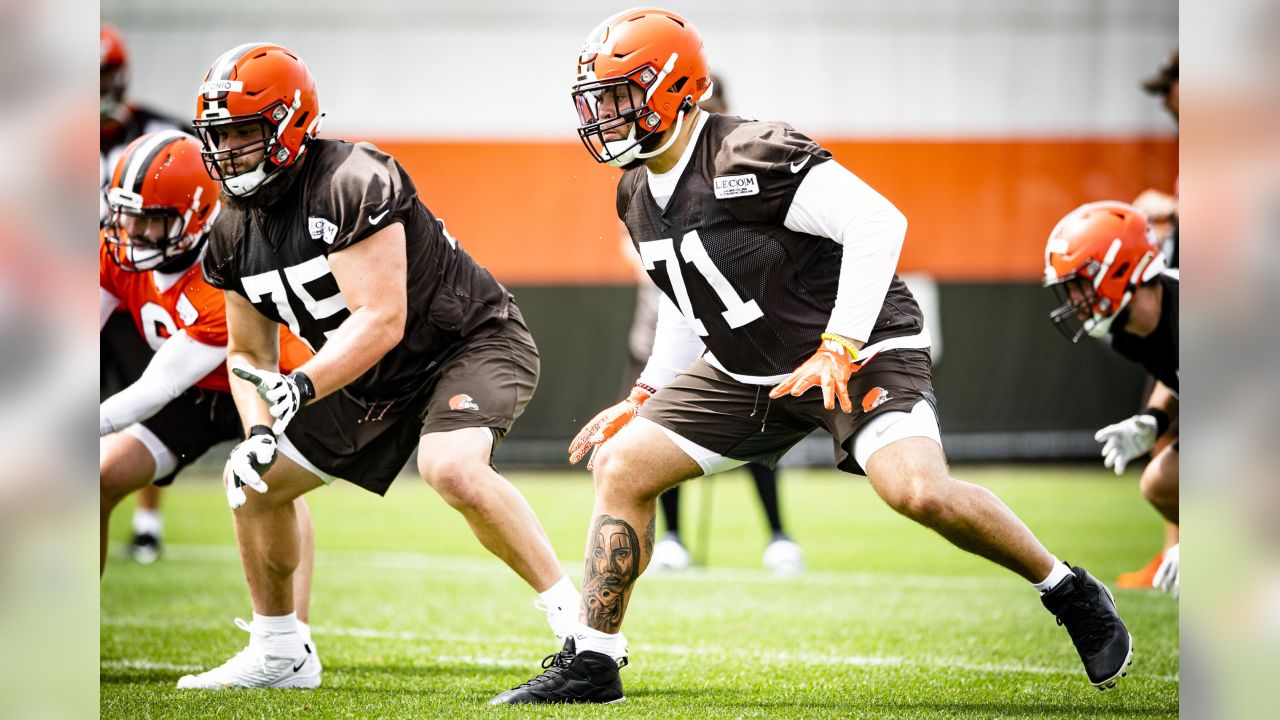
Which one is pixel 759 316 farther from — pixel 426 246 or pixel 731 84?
pixel 731 84

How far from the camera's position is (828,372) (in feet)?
9.73

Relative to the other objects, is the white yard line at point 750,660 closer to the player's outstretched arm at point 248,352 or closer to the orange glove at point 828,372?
the player's outstretched arm at point 248,352

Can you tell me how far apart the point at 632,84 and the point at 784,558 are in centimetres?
363

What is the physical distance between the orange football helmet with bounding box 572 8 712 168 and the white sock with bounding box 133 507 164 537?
463cm

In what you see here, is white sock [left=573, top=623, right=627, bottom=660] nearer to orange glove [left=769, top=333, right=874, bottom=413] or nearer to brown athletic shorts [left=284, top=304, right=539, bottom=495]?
A: brown athletic shorts [left=284, top=304, right=539, bottom=495]

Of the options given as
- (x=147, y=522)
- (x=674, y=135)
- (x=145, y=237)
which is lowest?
(x=147, y=522)

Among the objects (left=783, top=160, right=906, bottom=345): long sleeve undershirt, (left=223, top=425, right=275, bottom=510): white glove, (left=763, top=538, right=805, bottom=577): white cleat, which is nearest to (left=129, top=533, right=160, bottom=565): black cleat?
(left=763, top=538, right=805, bottom=577): white cleat

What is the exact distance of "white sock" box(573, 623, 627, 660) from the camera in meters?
3.38

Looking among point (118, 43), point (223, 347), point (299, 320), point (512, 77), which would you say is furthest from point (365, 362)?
point (512, 77)

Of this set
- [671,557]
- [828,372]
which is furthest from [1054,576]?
[671,557]

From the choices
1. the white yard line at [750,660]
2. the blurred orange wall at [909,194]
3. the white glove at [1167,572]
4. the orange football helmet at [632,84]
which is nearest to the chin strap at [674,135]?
the orange football helmet at [632,84]

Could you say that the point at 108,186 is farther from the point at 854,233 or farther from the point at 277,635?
the point at 854,233

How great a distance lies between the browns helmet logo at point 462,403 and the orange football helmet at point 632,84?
2.41 ft

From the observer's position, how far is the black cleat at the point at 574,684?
3.32 metres
